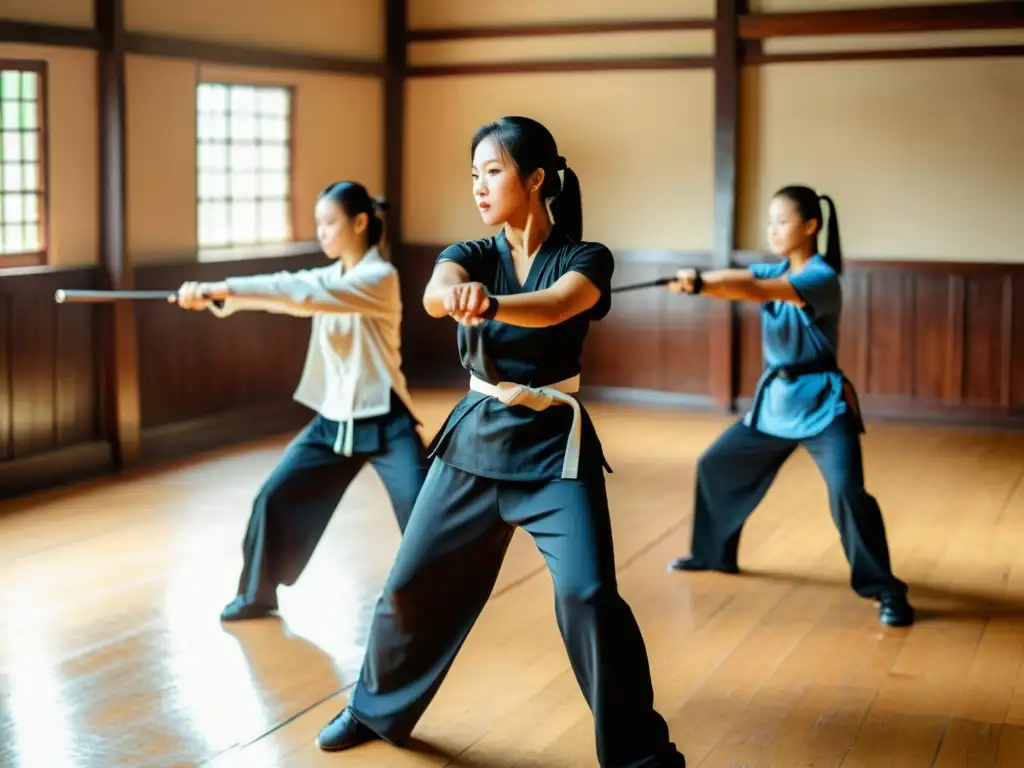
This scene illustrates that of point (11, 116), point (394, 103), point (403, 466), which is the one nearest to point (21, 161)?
point (11, 116)

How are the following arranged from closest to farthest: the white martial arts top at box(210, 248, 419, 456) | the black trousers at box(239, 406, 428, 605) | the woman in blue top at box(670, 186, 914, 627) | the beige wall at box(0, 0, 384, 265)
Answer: the white martial arts top at box(210, 248, 419, 456) → the black trousers at box(239, 406, 428, 605) → the woman in blue top at box(670, 186, 914, 627) → the beige wall at box(0, 0, 384, 265)

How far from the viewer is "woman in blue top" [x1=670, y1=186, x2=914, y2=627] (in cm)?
411

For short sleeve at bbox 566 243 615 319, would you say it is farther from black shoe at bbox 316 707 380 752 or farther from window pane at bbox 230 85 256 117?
window pane at bbox 230 85 256 117

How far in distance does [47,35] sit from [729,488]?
3364mm

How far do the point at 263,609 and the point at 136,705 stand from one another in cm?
75

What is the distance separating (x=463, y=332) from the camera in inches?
108

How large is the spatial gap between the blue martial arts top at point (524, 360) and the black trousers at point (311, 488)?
1.07 m

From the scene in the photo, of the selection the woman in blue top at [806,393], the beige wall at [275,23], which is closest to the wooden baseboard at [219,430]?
the beige wall at [275,23]

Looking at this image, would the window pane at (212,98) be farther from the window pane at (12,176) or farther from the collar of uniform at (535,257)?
the collar of uniform at (535,257)

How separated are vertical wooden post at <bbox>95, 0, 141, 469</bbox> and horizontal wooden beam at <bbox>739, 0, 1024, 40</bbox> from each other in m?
3.36

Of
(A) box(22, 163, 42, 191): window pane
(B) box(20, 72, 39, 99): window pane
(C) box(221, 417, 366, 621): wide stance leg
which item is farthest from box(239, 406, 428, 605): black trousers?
(B) box(20, 72, 39, 99): window pane

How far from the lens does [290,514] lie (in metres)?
3.95

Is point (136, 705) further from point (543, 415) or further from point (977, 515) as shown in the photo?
point (977, 515)

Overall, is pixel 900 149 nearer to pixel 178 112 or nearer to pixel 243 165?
pixel 243 165
